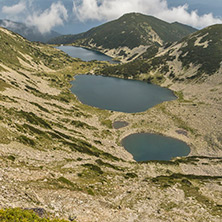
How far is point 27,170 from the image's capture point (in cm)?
2867

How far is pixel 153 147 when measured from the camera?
82.8 m

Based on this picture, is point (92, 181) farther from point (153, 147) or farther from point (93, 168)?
point (153, 147)

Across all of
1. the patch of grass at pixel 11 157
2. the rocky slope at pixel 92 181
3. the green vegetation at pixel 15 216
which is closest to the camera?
the green vegetation at pixel 15 216

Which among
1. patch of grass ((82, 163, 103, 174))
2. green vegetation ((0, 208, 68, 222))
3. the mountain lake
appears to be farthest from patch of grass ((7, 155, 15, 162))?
the mountain lake

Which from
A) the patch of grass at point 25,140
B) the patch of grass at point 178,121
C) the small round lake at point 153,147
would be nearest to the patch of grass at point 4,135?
the patch of grass at point 25,140

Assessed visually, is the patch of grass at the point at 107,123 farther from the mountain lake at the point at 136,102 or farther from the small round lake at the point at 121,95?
the small round lake at the point at 121,95

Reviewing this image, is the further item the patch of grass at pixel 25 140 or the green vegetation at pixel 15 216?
the patch of grass at pixel 25 140

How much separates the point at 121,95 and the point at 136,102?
69.0ft

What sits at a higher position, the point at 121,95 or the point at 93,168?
the point at 121,95

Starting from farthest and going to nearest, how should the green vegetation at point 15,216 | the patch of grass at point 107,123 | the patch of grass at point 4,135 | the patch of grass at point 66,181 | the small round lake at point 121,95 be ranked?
the small round lake at point 121,95 < the patch of grass at point 107,123 < the patch of grass at point 4,135 < the patch of grass at point 66,181 < the green vegetation at point 15,216

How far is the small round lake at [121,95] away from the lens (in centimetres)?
12988

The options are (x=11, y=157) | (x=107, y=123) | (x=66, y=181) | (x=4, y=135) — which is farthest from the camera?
(x=107, y=123)

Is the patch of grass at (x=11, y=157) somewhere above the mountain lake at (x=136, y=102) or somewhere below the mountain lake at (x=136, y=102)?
below

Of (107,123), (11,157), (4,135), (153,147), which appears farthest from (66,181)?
(107,123)
